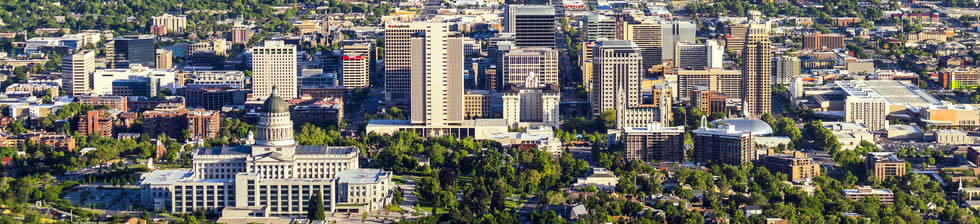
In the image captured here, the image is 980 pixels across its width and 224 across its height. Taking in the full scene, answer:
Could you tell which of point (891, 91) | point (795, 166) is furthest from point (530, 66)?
point (795, 166)

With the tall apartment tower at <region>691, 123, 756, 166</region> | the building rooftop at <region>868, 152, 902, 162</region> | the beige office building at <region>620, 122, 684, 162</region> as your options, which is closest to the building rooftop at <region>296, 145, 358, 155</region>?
the beige office building at <region>620, 122, 684, 162</region>

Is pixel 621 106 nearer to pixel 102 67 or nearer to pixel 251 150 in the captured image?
pixel 251 150

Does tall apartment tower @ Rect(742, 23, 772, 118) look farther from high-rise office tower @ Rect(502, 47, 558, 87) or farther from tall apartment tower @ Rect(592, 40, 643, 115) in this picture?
high-rise office tower @ Rect(502, 47, 558, 87)

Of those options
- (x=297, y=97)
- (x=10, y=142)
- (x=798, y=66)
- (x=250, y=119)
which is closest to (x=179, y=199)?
(x=10, y=142)

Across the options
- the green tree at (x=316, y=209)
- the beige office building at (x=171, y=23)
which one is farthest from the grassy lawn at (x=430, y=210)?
the beige office building at (x=171, y=23)

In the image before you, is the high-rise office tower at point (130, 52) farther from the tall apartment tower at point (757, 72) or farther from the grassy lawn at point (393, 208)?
the grassy lawn at point (393, 208)

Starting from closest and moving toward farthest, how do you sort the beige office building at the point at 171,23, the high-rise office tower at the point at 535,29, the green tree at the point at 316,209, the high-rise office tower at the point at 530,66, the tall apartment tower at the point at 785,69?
the green tree at the point at 316,209 → the high-rise office tower at the point at 530,66 → the tall apartment tower at the point at 785,69 → the high-rise office tower at the point at 535,29 → the beige office building at the point at 171,23
